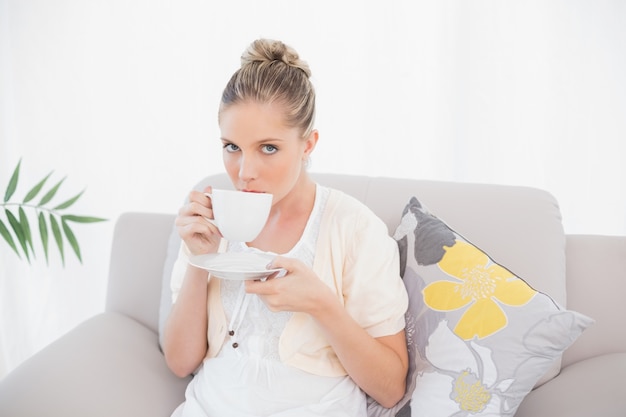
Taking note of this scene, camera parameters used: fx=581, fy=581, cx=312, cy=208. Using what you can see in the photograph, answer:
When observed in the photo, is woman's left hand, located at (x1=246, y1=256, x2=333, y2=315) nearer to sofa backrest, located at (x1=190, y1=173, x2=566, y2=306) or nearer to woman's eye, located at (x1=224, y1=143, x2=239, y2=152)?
woman's eye, located at (x1=224, y1=143, x2=239, y2=152)

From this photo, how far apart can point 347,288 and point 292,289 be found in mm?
218

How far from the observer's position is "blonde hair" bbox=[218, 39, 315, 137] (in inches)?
45.4

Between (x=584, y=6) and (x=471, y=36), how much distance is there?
352mm

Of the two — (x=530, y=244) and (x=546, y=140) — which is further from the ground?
(x=546, y=140)

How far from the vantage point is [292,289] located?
104 centimetres

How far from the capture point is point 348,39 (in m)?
2.01

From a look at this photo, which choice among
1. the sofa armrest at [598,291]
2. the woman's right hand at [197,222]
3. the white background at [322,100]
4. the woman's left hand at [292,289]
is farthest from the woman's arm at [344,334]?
the white background at [322,100]

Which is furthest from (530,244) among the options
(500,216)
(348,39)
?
(348,39)

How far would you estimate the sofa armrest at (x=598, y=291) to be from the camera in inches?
51.5

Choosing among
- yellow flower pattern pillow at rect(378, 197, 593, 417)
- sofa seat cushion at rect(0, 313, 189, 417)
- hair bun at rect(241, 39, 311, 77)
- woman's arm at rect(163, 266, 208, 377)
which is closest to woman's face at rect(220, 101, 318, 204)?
hair bun at rect(241, 39, 311, 77)

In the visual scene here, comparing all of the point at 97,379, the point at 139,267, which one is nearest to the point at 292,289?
the point at 97,379

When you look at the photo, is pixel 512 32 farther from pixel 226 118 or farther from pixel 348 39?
pixel 226 118

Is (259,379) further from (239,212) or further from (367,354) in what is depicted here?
(239,212)

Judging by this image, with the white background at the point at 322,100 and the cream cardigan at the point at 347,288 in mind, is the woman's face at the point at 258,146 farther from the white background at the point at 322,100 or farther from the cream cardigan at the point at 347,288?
the white background at the point at 322,100
